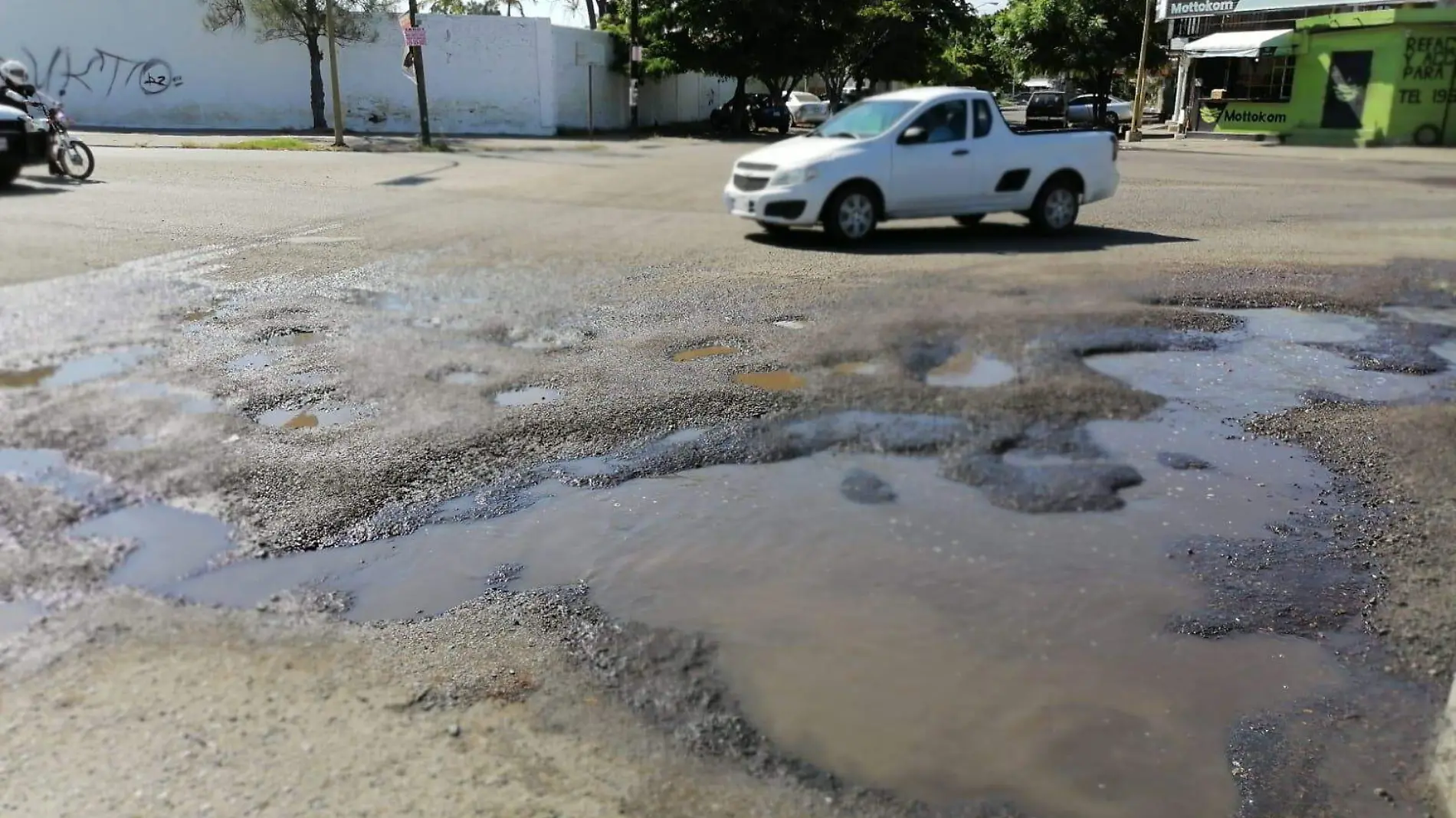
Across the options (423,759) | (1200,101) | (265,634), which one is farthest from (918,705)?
(1200,101)

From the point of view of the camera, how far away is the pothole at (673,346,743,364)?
7.76m

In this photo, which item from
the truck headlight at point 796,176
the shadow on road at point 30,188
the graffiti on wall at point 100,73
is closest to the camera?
the truck headlight at point 796,176

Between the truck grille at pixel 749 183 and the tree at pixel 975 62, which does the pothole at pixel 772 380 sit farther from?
the tree at pixel 975 62

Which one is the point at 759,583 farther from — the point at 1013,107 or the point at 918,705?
the point at 1013,107

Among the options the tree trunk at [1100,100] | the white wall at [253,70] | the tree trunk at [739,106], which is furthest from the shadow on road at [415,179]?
the tree trunk at [1100,100]

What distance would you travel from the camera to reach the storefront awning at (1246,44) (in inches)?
1415

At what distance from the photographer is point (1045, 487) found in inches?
215

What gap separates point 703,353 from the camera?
25.9ft

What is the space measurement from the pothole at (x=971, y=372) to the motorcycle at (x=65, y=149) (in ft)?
53.2

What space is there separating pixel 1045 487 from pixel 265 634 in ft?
11.5

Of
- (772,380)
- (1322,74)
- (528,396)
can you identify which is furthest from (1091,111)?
(528,396)

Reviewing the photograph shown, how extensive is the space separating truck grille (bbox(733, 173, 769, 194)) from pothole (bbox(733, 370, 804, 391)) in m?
6.20

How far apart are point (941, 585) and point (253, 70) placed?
41.8 m

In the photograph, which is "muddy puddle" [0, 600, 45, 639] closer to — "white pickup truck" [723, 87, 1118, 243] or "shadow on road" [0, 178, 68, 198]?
"white pickup truck" [723, 87, 1118, 243]
